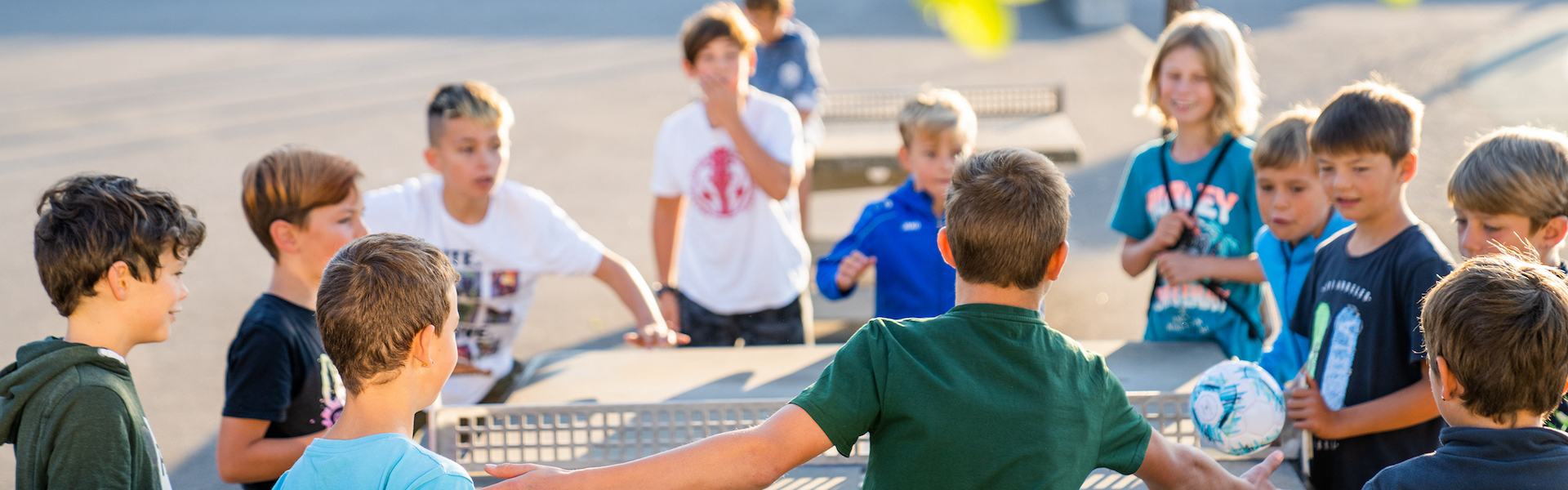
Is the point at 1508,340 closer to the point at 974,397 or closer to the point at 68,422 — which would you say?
the point at 974,397

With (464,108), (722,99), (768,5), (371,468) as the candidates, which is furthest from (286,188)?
(768,5)

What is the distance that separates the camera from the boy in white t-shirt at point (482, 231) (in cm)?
340

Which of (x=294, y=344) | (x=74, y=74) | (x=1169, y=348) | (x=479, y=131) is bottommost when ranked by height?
(x=1169, y=348)

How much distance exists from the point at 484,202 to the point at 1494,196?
9.08 feet

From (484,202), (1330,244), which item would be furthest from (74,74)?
(1330,244)

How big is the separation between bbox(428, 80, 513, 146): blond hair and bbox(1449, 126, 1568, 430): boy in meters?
2.67

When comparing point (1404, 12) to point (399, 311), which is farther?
point (1404, 12)

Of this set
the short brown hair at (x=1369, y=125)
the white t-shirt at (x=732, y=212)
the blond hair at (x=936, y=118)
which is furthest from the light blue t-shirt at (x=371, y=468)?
the white t-shirt at (x=732, y=212)

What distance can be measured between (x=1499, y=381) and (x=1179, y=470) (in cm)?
51

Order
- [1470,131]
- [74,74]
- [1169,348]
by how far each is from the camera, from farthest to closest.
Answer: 1. [74,74]
2. [1470,131]
3. [1169,348]

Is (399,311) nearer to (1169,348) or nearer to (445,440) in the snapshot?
(445,440)

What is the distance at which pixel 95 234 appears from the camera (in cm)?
222

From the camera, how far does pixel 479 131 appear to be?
344 centimetres

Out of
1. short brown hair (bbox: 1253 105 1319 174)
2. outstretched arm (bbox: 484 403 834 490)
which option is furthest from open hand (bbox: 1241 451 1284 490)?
short brown hair (bbox: 1253 105 1319 174)
